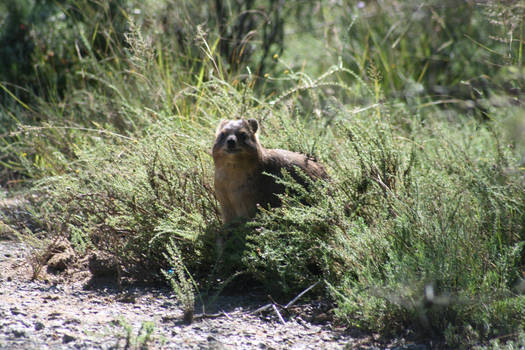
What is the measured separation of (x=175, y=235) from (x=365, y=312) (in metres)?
1.64

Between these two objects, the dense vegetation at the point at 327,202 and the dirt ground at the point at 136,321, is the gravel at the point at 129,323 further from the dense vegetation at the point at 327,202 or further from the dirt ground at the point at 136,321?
the dense vegetation at the point at 327,202

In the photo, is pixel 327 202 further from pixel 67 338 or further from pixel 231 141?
pixel 67 338

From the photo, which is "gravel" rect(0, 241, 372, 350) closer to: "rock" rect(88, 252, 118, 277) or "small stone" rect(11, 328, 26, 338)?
"small stone" rect(11, 328, 26, 338)

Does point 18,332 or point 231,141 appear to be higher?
point 231,141

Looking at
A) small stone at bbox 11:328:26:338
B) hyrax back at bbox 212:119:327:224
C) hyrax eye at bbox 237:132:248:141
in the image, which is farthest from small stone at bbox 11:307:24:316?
hyrax eye at bbox 237:132:248:141

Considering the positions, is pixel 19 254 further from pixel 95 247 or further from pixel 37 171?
pixel 37 171

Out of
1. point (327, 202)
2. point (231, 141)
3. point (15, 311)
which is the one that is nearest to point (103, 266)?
point (15, 311)

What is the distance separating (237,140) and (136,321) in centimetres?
156

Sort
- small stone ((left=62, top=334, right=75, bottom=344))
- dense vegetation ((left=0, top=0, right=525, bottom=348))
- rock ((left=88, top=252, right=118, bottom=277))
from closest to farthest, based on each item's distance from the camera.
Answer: small stone ((left=62, top=334, right=75, bottom=344)), dense vegetation ((left=0, top=0, right=525, bottom=348)), rock ((left=88, top=252, right=118, bottom=277))

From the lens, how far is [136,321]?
3629 mm

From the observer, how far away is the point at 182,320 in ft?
12.2

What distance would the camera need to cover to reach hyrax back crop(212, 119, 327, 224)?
4516 millimetres

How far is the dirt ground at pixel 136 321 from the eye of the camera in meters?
3.27

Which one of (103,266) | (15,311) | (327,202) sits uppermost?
(327,202)
